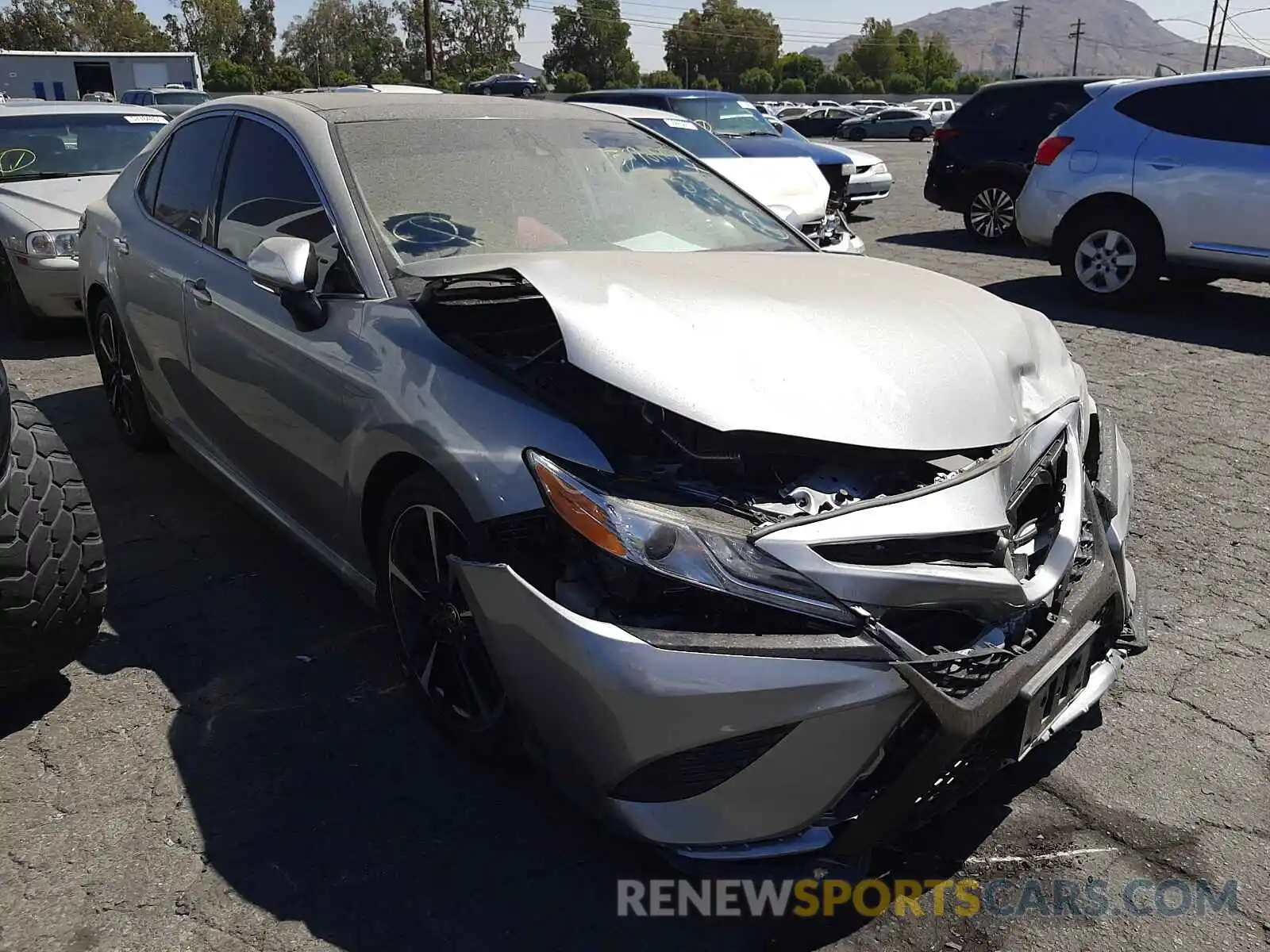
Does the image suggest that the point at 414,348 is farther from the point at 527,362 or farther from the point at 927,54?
the point at 927,54

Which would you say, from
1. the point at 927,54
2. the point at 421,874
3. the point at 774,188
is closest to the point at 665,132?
the point at 774,188

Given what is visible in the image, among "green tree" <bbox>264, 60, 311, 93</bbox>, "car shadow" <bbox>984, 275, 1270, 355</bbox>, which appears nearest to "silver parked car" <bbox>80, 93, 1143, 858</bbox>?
"car shadow" <bbox>984, 275, 1270, 355</bbox>

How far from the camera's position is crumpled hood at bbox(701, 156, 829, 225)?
28.6 feet

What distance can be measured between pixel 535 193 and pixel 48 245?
503cm

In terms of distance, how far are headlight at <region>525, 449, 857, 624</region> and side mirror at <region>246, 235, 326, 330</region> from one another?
1.15 meters

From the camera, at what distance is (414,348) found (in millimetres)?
2730

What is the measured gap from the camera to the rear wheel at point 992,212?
11438mm

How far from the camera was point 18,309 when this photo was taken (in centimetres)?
730

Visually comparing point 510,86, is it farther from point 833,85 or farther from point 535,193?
point 833,85

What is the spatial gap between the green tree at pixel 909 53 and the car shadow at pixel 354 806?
11072 cm

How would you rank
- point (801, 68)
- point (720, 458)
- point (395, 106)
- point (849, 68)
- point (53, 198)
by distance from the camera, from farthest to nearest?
point (849, 68) → point (801, 68) → point (53, 198) → point (395, 106) → point (720, 458)

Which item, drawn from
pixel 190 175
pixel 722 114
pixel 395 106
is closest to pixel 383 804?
pixel 395 106

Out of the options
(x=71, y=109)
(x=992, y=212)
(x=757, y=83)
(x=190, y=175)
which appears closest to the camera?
(x=190, y=175)

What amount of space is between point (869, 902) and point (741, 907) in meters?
0.28
